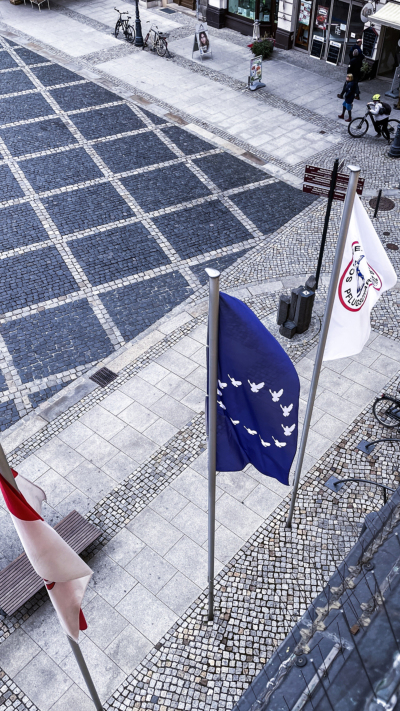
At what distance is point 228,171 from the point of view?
16734mm

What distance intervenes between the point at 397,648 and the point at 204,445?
6471mm

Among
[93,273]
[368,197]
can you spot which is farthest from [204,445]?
[368,197]

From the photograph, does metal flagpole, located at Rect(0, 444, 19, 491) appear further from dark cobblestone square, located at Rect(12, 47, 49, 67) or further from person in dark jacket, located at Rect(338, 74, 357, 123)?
dark cobblestone square, located at Rect(12, 47, 49, 67)

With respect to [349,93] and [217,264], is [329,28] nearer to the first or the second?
[349,93]

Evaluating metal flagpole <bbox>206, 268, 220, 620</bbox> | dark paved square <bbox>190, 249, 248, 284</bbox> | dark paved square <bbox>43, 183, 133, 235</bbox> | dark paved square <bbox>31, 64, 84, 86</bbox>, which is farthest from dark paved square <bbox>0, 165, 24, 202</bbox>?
metal flagpole <bbox>206, 268, 220, 620</bbox>

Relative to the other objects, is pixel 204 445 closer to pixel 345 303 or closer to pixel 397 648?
pixel 345 303

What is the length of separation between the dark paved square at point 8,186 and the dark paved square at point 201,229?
147 inches

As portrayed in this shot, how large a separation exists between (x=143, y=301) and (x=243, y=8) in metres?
16.0

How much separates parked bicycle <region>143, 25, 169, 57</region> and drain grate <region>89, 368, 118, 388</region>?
15440 mm

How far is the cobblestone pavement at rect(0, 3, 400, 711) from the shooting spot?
26.1 feet

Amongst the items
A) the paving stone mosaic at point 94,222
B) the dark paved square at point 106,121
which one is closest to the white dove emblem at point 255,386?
the paving stone mosaic at point 94,222

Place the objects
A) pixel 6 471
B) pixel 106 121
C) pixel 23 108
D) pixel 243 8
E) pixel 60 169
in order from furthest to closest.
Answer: pixel 243 8, pixel 23 108, pixel 106 121, pixel 60 169, pixel 6 471

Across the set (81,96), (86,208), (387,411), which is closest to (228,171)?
(86,208)

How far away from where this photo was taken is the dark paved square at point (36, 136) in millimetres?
17750
